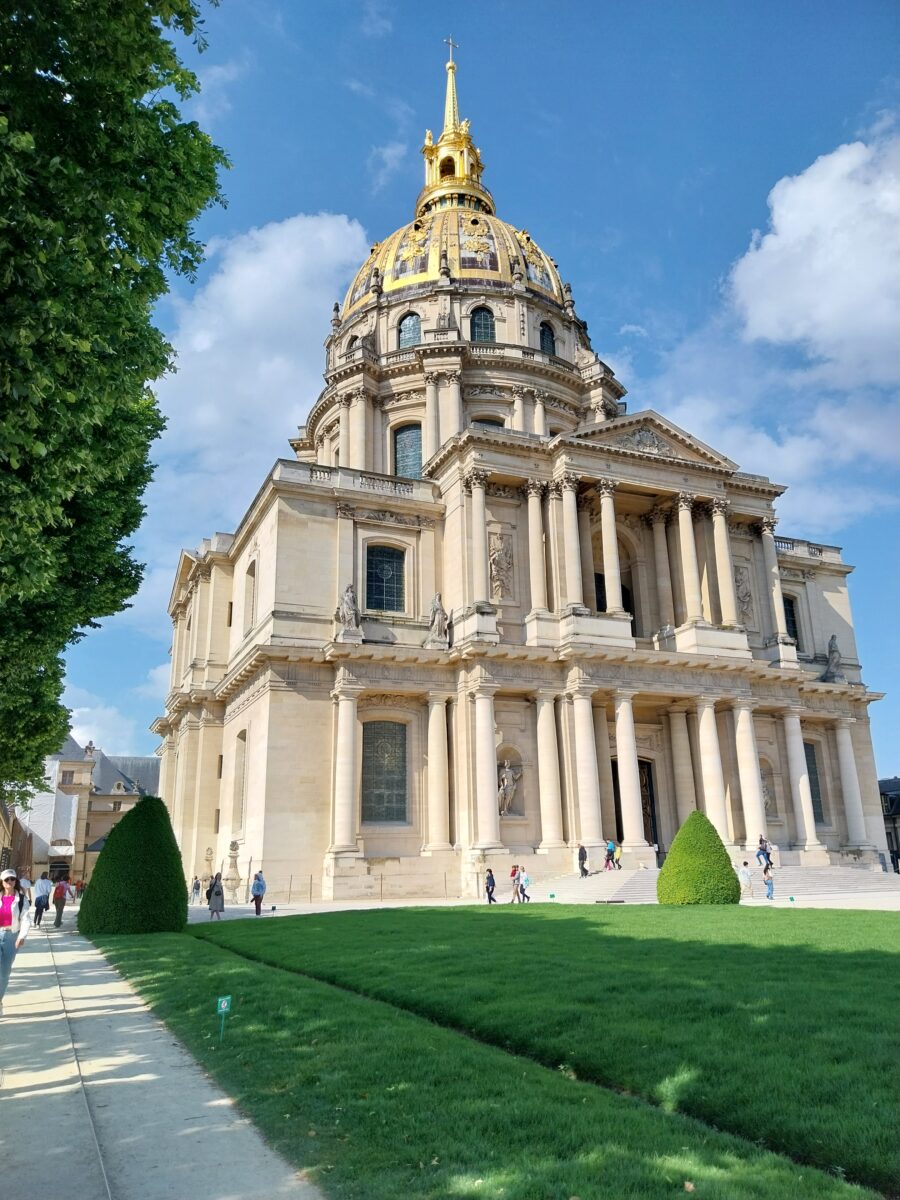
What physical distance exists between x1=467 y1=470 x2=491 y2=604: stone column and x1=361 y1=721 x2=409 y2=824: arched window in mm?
5880

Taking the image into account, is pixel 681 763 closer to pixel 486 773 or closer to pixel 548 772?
pixel 548 772

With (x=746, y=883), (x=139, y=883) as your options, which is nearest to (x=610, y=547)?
(x=746, y=883)

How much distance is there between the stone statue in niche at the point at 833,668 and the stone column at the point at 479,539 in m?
18.0

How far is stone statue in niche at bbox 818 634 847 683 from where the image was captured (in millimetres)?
41781

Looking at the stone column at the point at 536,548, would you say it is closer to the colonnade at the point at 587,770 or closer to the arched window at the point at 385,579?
the colonnade at the point at 587,770

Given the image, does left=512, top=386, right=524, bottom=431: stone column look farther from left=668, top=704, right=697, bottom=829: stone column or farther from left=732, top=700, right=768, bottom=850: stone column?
left=732, top=700, right=768, bottom=850: stone column

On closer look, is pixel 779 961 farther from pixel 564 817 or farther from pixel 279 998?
pixel 564 817

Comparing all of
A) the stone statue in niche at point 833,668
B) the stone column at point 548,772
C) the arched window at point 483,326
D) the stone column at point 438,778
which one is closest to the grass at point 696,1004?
the stone column at point 548,772

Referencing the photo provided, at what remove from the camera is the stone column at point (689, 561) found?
121ft

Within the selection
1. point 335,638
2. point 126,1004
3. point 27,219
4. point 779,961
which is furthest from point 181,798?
point 27,219

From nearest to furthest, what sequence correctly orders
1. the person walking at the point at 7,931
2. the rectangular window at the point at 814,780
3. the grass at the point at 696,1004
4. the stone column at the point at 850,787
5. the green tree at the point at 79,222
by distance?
the grass at the point at 696,1004 < the green tree at the point at 79,222 < the person walking at the point at 7,931 < the stone column at the point at 850,787 < the rectangular window at the point at 814,780

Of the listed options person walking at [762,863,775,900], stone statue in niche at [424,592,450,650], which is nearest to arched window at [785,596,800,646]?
person walking at [762,863,775,900]

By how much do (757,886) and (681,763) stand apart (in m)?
6.59

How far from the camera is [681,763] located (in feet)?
121
